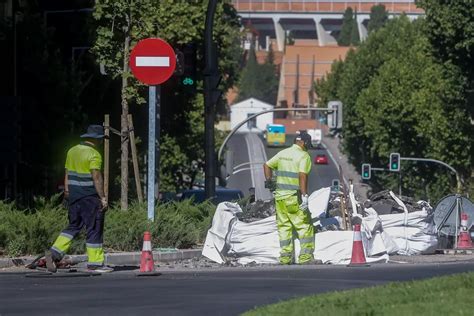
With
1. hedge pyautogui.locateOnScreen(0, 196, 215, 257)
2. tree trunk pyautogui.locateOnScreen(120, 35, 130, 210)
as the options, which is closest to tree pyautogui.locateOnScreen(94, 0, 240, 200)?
tree trunk pyautogui.locateOnScreen(120, 35, 130, 210)

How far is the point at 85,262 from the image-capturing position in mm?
18594

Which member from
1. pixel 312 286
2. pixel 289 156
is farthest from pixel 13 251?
pixel 312 286

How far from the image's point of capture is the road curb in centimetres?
1845

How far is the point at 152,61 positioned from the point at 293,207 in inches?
109

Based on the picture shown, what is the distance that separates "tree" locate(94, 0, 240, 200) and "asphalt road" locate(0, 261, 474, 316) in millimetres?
6393

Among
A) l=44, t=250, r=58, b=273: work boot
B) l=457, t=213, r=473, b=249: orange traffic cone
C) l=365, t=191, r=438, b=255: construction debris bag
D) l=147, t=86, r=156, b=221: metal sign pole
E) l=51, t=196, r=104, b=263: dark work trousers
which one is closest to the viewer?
l=44, t=250, r=58, b=273: work boot

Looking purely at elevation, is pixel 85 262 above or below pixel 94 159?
below

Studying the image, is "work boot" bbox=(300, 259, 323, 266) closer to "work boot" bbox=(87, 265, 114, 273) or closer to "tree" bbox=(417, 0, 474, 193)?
"work boot" bbox=(87, 265, 114, 273)

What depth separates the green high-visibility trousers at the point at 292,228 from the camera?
63.1ft

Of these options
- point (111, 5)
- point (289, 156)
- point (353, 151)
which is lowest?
point (353, 151)

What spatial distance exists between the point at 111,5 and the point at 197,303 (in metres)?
12.3

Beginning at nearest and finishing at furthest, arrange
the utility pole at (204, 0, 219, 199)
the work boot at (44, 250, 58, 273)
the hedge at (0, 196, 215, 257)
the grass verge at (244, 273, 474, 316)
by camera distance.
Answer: the grass verge at (244, 273, 474, 316)
the work boot at (44, 250, 58, 273)
the hedge at (0, 196, 215, 257)
the utility pole at (204, 0, 219, 199)

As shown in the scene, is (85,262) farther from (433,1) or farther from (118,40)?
(433,1)

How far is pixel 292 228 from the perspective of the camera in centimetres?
1941
